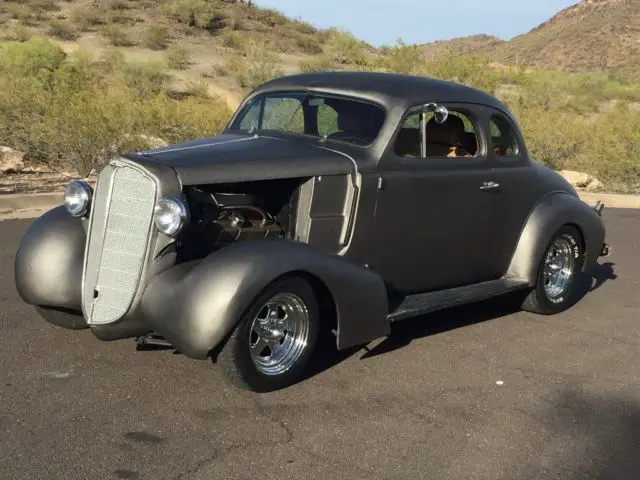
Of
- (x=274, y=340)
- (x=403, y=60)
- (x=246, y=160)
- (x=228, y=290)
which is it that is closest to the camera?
(x=228, y=290)

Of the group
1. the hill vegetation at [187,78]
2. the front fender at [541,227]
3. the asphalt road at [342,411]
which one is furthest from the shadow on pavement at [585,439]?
the hill vegetation at [187,78]

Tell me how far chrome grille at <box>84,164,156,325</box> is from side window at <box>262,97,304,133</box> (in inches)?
66.2

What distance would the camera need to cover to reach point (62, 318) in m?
5.36

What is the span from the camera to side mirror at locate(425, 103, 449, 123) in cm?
593

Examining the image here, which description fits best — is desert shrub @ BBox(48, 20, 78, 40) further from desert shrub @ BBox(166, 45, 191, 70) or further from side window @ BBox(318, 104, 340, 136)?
side window @ BBox(318, 104, 340, 136)

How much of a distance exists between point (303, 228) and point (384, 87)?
4.61ft

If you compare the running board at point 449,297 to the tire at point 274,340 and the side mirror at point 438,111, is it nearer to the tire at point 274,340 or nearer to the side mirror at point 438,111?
the tire at point 274,340

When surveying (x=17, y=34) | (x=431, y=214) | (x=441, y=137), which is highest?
(x=441, y=137)

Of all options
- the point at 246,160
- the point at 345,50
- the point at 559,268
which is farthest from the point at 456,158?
the point at 345,50

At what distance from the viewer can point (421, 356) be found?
5617 millimetres

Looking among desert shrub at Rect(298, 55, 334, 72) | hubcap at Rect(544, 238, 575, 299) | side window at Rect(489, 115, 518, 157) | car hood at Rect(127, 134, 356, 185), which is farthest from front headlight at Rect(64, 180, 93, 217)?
desert shrub at Rect(298, 55, 334, 72)

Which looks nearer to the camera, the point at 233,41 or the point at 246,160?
the point at 246,160

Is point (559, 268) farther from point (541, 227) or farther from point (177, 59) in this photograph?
point (177, 59)

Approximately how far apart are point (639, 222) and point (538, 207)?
23.8 feet
